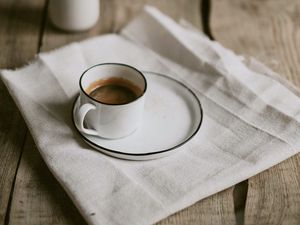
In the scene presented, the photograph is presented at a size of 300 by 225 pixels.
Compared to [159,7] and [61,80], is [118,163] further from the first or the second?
[159,7]

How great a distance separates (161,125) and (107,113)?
0.41 feet

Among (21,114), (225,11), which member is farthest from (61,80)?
(225,11)

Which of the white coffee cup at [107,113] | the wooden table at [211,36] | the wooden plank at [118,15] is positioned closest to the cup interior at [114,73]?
the white coffee cup at [107,113]

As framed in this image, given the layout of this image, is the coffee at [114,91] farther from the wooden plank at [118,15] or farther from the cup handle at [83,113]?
the wooden plank at [118,15]

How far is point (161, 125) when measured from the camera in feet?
3.00

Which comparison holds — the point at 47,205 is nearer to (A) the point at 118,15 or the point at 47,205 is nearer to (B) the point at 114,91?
(B) the point at 114,91

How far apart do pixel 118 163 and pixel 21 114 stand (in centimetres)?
23

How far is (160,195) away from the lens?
2.56ft

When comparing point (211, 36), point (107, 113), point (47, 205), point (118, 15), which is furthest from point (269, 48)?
point (47, 205)

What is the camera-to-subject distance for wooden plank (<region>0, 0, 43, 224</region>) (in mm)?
836

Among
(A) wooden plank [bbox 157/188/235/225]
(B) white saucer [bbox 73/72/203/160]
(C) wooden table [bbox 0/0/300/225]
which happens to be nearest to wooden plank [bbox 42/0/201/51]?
(C) wooden table [bbox 0/0/300/225]

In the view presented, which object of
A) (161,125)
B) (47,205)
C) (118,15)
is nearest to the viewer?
(47,205)

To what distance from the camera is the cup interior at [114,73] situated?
90cm

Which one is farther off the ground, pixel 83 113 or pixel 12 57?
pixel 83 113
